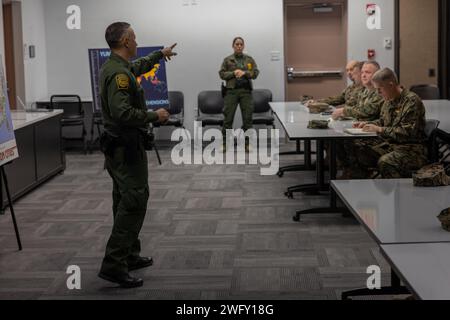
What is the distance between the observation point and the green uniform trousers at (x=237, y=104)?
10664mm

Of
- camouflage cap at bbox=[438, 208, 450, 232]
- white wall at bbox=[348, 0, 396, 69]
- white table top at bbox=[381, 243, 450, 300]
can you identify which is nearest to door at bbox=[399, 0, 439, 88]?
white wall at bbox=[348, 0, 396, 69]

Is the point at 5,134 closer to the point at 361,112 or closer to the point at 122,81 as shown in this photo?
the point at 122,81

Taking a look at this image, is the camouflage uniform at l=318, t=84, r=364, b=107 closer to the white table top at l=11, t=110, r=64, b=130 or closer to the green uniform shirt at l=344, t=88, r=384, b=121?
the green uniform shirt at l=344, t=88, r=384, b=121

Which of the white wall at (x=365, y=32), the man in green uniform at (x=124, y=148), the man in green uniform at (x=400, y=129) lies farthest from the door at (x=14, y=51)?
the man in green uniform at (x=124, y=148)

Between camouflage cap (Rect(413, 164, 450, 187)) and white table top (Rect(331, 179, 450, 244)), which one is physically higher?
camouflage cap (Rect(413, 164, 450, 187))

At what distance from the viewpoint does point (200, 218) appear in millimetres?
6684

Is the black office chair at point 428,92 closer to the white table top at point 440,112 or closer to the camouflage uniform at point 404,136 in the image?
the white table top at point 440,112

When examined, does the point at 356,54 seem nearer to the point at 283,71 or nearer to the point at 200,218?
the point at 283,71

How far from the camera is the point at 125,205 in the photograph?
4730 mm

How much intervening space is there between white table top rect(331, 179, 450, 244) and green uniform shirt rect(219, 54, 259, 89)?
20.9 feet

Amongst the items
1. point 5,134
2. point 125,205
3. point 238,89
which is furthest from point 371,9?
point 125,205

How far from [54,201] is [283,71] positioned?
16.8 ft

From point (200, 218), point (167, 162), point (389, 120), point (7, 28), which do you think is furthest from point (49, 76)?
point (389, 120)

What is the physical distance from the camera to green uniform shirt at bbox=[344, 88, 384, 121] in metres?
7.16
